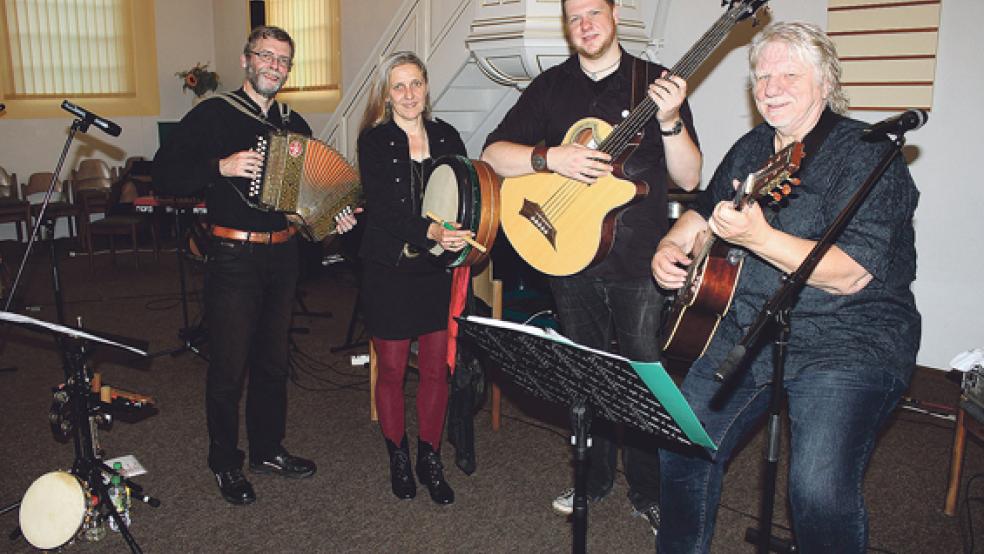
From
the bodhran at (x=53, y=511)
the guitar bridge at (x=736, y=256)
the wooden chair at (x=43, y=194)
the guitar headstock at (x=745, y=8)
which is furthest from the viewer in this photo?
the wooden chair at (x=43, y=194)

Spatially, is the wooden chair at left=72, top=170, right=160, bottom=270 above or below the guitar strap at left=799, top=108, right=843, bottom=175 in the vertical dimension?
below

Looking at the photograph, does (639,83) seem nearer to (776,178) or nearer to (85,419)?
(776,178)

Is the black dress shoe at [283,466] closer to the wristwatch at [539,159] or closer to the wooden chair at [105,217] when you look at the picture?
the wristwatch at [539,159]

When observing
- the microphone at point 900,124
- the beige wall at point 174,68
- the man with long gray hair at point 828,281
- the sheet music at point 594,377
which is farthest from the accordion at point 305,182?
the beige wall at point 174,68

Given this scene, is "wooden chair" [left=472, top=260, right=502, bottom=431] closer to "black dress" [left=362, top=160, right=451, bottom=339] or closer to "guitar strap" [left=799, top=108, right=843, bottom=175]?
"black dress" [left=362, top=160, right=451, bottom=339]

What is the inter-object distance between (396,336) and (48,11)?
924 cm

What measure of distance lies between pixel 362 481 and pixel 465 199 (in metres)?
1.42

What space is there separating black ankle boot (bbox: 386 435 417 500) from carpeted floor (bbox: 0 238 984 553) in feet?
0.15

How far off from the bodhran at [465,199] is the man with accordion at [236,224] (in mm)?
462

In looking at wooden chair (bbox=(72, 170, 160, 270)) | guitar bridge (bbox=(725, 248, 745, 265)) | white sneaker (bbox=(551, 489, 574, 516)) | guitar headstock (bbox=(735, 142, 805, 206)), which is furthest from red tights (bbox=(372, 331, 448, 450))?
wooden chair (bbox=(72, 170, 160, 270))

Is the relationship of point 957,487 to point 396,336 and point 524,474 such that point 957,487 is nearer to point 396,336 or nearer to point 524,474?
point 524,474

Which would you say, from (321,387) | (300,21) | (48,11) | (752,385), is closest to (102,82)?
(48,11)

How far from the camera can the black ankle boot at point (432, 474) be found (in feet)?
10.8

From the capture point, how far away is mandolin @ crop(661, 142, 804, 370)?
184 cm
